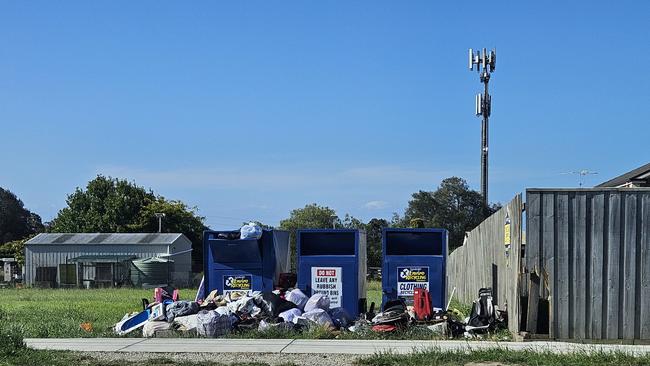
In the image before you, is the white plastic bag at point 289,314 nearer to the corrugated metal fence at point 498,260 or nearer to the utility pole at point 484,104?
the corrugated metal fence at point 498,260

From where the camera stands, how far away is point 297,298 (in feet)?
49.1

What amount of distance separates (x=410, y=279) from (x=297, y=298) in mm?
2256

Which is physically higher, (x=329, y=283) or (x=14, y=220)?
(x=329, y=283)

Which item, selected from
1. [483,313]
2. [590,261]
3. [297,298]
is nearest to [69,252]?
[297,298]

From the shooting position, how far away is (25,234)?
113062 mm

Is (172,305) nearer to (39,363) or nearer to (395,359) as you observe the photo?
(39,363)

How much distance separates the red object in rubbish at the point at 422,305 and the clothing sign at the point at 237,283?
131 inches

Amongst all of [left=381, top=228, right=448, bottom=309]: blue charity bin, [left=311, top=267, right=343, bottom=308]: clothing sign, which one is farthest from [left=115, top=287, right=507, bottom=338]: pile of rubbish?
[left=381, top=228, right=448, bottom=309]: blue charity bin

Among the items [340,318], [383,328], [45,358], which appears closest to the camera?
[45,358]

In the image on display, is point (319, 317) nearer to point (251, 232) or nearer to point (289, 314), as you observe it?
point (289, 314)

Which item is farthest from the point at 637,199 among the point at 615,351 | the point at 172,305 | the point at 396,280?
the point at 172,305

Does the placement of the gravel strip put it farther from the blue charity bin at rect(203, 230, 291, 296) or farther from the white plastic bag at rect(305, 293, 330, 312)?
the blue charity bin at rect(203, 230, 291, 296)

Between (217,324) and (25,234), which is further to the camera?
(25,234)

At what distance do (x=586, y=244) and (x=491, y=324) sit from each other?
7.17 ft
